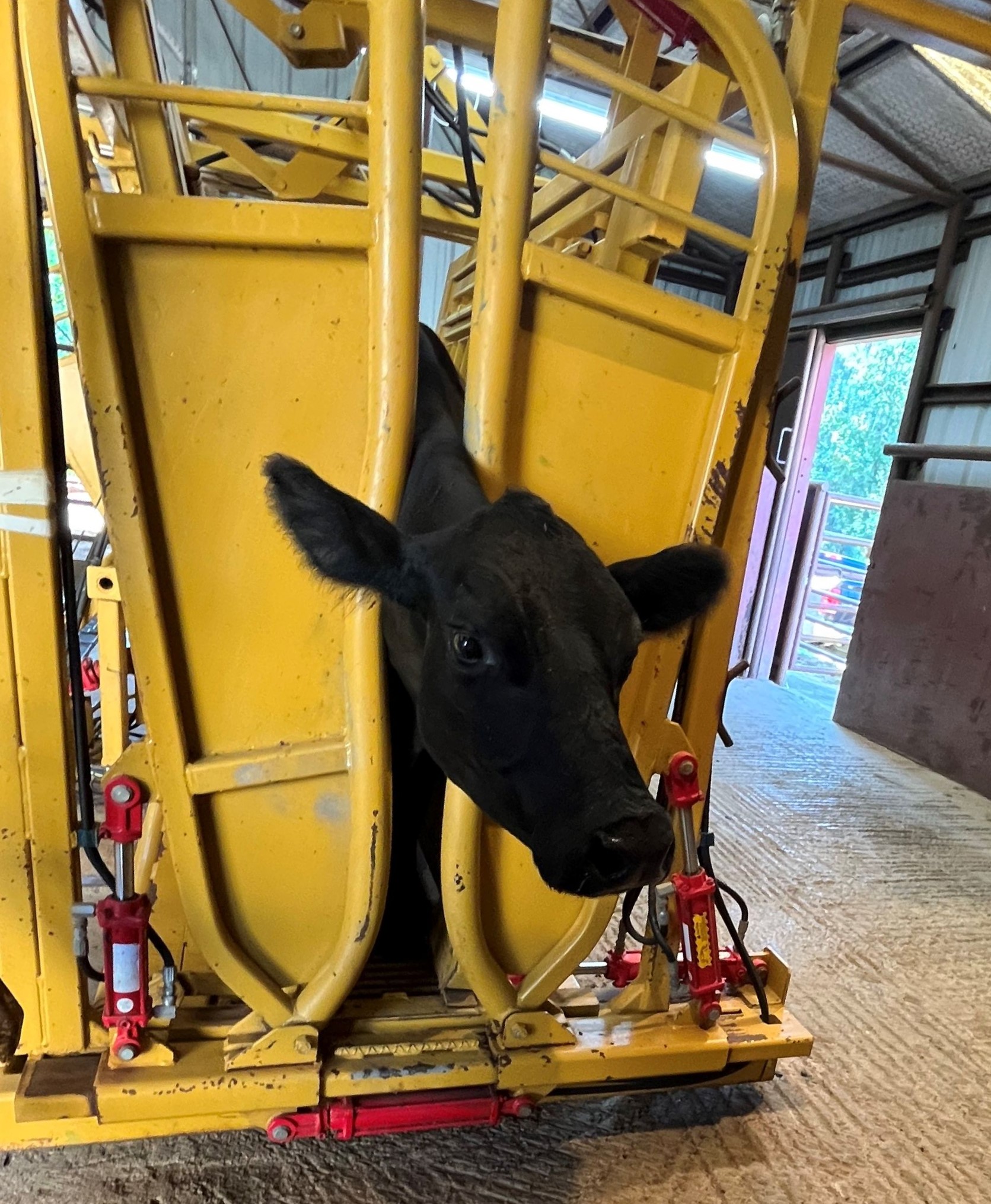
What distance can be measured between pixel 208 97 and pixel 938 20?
148 centimetres

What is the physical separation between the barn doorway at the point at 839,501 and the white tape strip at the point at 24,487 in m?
5.25

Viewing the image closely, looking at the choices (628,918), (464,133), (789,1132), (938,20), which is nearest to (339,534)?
(464,133)

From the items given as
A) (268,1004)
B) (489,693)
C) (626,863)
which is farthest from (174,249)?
(268,1004)

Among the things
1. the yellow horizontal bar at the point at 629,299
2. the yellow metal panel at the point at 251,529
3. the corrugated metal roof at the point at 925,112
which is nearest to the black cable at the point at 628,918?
the yellow metal panel at the point at 251,529

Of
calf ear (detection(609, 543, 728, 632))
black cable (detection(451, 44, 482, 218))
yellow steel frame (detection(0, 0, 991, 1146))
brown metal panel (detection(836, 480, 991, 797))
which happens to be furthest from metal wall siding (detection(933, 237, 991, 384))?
calf ear (detection(609, 543, 728, 632))

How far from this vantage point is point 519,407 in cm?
152

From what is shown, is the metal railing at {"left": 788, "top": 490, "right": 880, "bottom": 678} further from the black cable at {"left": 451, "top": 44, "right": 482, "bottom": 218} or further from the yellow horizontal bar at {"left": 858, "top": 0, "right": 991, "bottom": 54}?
the black cable at {"left": 451, "top": 44, "right": 482, "bottom": 218}

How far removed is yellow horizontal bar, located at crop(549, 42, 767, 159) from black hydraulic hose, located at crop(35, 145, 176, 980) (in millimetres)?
898

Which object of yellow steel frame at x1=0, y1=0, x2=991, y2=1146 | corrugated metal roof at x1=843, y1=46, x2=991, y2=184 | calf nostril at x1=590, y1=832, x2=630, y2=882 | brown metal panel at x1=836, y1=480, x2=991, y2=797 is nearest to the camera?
calf nostril at x1=590, y1=832, x2=630, y2=882

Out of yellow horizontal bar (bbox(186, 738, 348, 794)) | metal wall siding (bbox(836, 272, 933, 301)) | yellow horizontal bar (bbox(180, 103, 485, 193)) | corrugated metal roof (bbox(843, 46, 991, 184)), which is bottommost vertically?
yellow horizontal bar (bbox(186, 738, 348, 794))

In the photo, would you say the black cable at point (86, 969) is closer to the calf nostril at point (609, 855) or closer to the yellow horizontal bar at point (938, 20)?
the calf nostril at point (609, 855)

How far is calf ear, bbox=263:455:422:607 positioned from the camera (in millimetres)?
1169

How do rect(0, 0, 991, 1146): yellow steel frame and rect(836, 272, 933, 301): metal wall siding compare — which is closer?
rect(0, 0, 991, 1146): yellow steel frame

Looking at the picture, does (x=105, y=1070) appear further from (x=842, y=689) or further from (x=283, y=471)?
(x=842, y=689)
